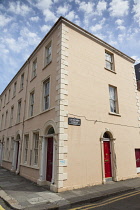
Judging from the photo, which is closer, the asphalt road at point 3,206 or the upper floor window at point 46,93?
the asphalt road at point 3,206

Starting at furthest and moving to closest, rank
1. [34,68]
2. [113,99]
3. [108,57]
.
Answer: [34,68] → [108,57] → [113,99]

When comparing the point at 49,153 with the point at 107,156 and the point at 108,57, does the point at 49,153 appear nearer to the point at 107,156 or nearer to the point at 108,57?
the point at 107,156

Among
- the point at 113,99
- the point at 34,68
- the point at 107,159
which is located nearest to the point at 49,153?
the point at 107,159

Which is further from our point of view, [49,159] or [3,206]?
[49,159]

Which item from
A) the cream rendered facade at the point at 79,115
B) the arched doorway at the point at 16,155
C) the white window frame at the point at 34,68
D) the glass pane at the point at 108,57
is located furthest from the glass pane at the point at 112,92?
the arched doorway at the point at 16,155

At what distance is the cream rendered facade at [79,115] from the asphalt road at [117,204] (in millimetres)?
1811

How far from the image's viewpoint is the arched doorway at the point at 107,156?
9.55 metres

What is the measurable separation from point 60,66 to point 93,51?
3.62 meters

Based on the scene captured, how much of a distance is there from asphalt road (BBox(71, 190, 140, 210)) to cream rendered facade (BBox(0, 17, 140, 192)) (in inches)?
71.3

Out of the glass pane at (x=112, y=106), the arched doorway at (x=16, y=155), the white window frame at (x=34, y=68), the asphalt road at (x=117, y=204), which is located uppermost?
the white window frame at (x=34, y=68)

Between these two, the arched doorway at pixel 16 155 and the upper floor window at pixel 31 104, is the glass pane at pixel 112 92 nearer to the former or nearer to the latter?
the upper floor window at pixel 31 104

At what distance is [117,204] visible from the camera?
5.83 metres

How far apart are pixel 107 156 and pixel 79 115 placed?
3423 mm

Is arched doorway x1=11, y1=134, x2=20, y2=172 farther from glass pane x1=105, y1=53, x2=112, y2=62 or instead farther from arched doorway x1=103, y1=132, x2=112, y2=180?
glass pane x1=105, y1=53, x2=112, y2=62
